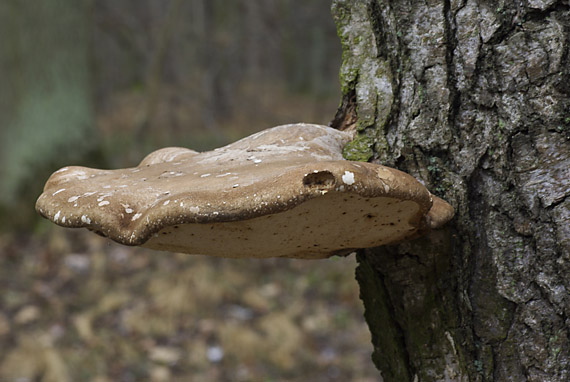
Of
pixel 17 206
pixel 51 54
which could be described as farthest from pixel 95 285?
pixel 51 54

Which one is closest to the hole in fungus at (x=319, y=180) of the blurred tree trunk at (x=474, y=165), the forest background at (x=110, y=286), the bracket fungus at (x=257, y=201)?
the bracket fungus at (x=257, y=201)

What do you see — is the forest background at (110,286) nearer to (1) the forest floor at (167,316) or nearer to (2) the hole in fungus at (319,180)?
(1) the forest floor at (167,316)

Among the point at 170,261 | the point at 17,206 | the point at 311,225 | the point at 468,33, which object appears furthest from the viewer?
the point at 17,206

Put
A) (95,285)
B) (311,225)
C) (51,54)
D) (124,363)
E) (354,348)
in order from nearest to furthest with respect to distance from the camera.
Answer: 1. (311,225)
2. (124,363)
3. (354,348)
4. (95,285)
5. (51,54)

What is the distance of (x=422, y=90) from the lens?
5.69ft

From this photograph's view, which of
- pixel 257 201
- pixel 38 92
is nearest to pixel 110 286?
pixel 38 92

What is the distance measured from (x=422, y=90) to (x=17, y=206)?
723 centimetres

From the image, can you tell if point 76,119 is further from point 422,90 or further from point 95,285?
point 422,90

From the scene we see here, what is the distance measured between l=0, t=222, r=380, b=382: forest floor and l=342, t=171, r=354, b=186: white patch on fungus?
3.71 metres

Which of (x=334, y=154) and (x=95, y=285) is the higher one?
(x=334, y=154)

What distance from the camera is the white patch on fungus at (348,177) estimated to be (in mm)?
1183

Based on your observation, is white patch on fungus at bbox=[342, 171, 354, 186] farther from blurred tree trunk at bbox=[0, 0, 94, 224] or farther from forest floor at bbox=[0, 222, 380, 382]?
blurred tree trunk at bbox=[0, 0, 94, 224]

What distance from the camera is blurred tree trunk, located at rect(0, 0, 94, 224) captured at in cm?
784

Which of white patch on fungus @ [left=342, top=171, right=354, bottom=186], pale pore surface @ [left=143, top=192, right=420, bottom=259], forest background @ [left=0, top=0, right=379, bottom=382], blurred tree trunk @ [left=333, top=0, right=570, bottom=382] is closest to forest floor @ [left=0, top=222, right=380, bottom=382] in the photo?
forest background @ [left=0, top=0, right=379, bottom=382]
